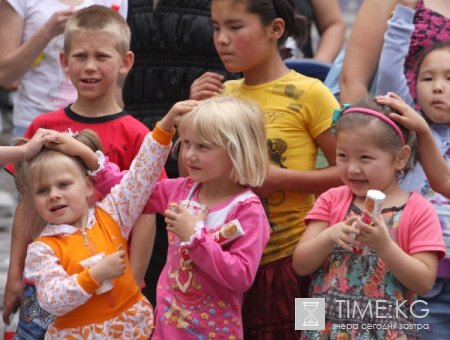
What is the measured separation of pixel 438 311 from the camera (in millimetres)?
4840

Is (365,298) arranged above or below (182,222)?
below

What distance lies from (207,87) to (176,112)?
0.35 m

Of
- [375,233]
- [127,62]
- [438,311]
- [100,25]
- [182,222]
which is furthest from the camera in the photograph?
[127,62]

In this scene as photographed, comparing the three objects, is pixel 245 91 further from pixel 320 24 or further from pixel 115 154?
pixel 320 24

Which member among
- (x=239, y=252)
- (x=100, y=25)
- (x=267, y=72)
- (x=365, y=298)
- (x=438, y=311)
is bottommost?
(x=438, y=311)

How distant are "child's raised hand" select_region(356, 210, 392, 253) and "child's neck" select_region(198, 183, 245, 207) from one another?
1.86ft

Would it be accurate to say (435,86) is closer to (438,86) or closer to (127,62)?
(438,86)

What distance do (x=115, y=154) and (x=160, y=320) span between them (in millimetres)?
801

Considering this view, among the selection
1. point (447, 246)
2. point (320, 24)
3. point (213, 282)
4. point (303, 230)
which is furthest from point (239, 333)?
point (320, 24)

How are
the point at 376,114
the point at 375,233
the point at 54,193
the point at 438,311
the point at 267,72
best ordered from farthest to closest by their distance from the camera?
the point at 267,72
the point at 438,311
the point at 54,193
the point at 376,114
the point at 375,233

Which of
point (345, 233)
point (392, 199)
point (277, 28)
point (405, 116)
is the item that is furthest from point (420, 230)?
point (277, 28)

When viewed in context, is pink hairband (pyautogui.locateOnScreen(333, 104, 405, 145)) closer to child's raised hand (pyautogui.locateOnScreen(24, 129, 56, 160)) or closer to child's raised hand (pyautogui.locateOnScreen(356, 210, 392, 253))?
child's raised hand (pyautogui.locateOnScreen(356, 210, 392, 253))

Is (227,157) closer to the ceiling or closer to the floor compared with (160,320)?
closer to the ceiling

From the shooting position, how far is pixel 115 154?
4.93 metres
